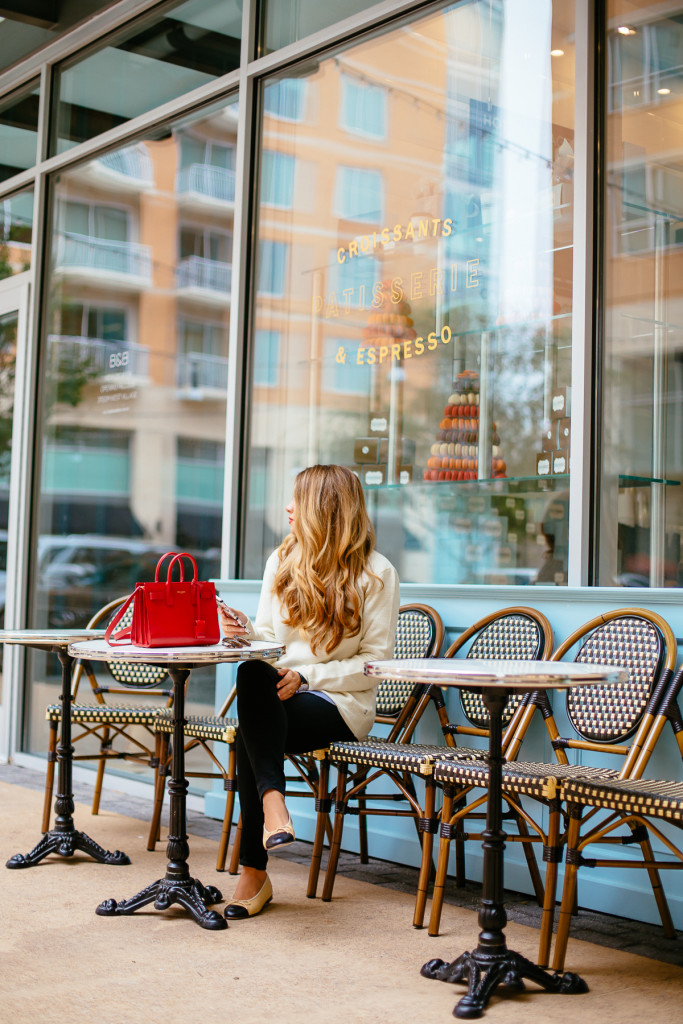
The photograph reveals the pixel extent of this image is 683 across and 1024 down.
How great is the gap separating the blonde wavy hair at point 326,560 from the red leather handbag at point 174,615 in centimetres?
36

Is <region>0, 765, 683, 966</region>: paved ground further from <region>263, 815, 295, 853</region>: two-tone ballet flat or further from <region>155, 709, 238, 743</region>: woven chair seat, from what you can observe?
<region>263, 815, 295, 853</region>: two-tone ballet flat

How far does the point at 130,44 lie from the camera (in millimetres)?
5836

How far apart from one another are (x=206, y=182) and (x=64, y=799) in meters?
2.99

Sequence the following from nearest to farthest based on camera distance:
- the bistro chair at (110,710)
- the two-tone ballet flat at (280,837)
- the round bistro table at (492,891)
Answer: the round bistro table at (492,891)
the two-tone ballet flat at (280,837)
the bistro chair at (110,710)

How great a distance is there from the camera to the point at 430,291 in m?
4.55

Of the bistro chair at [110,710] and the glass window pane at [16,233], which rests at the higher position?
the glass window pane at [16,233]

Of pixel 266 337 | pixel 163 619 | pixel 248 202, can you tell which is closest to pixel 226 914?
pixel 163 619

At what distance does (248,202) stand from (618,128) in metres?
1.89

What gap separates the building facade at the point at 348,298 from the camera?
12.3 ft

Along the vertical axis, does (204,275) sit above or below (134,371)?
above

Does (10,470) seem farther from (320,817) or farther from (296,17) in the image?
(320,817)

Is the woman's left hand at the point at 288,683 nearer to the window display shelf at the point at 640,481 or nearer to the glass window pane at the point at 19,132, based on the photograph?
the window display shelf at the point at 640,481

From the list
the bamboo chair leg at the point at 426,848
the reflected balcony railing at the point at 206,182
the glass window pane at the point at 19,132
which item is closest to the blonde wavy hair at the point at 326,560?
the bamboo chair leg at the point at 426,848

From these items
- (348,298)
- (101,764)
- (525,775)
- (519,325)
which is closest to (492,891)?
(525,775)
